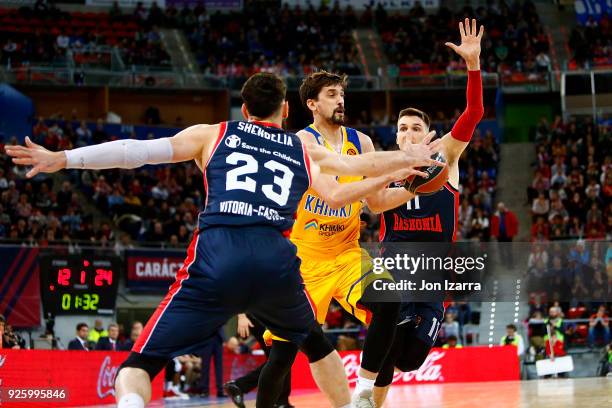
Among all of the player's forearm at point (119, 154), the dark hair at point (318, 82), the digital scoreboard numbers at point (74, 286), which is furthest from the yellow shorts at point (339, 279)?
the digital scoreboard numbers at point (74, 286)

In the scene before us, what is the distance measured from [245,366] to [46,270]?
15.2 ft

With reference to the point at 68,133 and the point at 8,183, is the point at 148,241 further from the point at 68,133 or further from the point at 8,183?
the point at 68,133

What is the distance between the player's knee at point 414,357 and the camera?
8078mm

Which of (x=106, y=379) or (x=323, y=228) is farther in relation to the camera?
(x=106, y=379)

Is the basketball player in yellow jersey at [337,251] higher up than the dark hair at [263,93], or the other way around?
the dark hair at [263,93]

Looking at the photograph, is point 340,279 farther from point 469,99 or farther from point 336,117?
point 469,99

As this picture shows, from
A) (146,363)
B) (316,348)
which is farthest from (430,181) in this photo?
(146,363)

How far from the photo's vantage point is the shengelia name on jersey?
5.59m

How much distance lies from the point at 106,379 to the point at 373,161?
1086 centimetres

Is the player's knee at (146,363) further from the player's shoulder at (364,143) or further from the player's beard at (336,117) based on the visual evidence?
the player's shoulder at (364,143)

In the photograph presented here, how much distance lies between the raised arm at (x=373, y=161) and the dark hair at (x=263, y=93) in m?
0.33

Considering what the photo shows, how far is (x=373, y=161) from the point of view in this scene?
5.88m

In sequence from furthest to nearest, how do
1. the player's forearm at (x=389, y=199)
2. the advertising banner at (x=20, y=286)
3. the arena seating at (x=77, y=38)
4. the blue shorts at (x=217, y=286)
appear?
the arena seating at (x=77, y=38) < the advertising banner at (x=20, y=286) < the player's forearm at (x=389, y=199) < the blue shorts at (x=217, y=286)

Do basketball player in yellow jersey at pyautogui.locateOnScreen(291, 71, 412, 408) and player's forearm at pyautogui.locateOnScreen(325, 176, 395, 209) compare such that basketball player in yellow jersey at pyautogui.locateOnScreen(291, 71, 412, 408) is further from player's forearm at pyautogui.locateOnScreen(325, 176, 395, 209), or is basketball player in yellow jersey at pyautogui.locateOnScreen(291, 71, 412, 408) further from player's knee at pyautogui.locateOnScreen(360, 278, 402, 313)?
player's forearm at pyautogui.locateOnScreen(325, 176, 395, 209)
